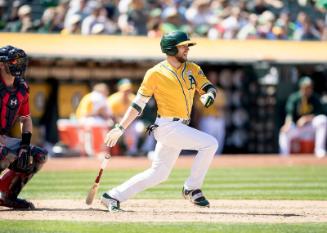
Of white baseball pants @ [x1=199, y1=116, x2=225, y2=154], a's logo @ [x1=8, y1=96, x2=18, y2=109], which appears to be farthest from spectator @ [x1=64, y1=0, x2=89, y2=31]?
a's logo @ [x1=8, y1=96, x2=18, y2=109]

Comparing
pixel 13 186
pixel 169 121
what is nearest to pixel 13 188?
pixel 13 186

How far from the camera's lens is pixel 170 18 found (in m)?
19.3

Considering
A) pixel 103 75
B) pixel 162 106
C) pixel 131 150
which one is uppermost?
pixel 162 106

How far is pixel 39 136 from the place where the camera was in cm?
1853

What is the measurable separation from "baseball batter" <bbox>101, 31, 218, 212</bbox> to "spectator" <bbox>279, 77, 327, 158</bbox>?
413 inches

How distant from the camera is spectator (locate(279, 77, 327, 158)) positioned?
18641 millimetres

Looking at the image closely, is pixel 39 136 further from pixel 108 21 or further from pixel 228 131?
pixel 228 131

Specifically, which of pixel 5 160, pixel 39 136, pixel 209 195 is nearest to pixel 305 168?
pixel 209 195

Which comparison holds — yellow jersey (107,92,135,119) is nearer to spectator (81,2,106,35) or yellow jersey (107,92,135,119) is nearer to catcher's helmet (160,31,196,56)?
Result: spectator (81,2,106,35)

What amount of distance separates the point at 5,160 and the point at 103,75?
10.9m

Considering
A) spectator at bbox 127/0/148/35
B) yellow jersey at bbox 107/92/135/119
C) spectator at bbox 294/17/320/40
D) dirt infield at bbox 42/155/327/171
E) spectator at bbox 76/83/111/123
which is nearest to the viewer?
dirt infield at bbox 42/155/327/171

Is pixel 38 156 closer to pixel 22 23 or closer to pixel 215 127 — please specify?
pixel 22 23

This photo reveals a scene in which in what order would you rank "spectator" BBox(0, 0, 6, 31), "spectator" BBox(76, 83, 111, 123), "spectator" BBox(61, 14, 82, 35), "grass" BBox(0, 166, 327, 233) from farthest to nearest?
"spectator" BBox(61, 14, 82, 35)
"spectator" BBox(0, 0, 6, 31)
"spectator" BBox(76, 83, 111, 123)
"grass" BBox(0, 166, 327, 233)

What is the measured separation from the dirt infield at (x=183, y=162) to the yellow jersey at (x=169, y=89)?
655 centimetres
